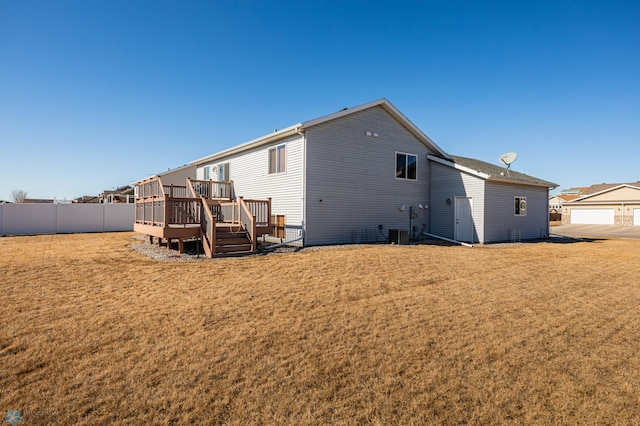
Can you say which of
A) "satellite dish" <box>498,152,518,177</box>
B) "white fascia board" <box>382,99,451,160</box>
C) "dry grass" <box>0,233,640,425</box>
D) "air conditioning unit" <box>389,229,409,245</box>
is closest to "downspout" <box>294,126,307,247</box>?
"air conditioning unit" <box>389,229,409,245</box>

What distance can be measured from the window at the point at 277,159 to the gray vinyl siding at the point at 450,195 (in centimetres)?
802

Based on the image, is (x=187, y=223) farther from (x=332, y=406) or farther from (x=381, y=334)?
(x=332, y=406)

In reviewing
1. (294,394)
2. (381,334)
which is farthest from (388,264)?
(294,394)

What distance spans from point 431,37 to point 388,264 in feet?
40.6

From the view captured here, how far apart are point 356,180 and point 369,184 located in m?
0.76

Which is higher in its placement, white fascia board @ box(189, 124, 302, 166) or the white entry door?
white fascia board @ box(189, 124, 302, 166)

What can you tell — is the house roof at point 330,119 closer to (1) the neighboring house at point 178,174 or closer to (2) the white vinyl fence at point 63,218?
(1) the neighboring house at point 178,174

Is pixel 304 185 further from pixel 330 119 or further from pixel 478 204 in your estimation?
pixel 478 204

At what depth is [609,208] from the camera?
3356 centimetres

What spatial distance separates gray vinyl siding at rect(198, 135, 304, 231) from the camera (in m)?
13.1

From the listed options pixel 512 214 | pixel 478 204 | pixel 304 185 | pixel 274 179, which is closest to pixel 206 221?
pixel 304 185

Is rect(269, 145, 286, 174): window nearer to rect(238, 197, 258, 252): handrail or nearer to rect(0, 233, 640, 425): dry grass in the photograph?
rect(238, 197, 258, 252): handrail

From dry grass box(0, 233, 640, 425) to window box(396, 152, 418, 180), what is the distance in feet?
29.2

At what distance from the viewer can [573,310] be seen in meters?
5.41
